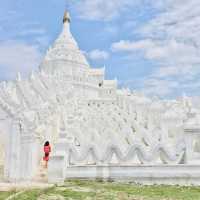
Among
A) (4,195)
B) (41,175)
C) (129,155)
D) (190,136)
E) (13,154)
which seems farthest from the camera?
(41,175)

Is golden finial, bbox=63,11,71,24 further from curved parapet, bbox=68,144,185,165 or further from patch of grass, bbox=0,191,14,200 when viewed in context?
patch of grass, bbox=0,191,14,200

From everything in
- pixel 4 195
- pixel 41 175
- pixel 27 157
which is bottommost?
pixel 4 195

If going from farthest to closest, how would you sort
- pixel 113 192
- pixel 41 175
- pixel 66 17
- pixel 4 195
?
pixel 66 17 < pixel 41 175 < pixel 4 195 < pixel 113 192

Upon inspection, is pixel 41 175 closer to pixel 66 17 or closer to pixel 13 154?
pixel 13 154

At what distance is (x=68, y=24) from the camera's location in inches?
2132

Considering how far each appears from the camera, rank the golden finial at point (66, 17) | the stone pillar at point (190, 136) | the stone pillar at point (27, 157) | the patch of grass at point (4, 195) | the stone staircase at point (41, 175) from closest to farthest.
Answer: the patch of grass at point (4, 195) < the stone pillar at point (190, 136) < the stone staircase at point (41, 175) < the stone pillar at point (27, 157) < the golden finial at point (66, 17)

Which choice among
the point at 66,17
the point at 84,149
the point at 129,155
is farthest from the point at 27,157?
the point at 66,17

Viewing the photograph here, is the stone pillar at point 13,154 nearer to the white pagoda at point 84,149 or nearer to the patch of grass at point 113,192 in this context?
the white pagoda at point 84,149

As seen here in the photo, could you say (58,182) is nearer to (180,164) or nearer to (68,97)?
(180,164)

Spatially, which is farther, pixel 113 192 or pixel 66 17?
pixel 66 17

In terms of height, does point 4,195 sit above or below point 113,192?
below

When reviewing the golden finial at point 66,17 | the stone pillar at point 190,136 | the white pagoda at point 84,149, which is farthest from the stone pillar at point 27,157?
the golden finial at point 66,17

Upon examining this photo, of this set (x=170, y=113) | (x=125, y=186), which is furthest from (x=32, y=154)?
(x=170, y=113)

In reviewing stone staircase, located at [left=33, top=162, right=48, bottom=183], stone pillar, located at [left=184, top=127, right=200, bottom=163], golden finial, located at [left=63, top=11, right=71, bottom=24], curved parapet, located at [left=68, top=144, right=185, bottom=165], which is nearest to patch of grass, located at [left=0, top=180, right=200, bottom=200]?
curved parapet, located at [left=68, top=144, right=185, bottom=165]
